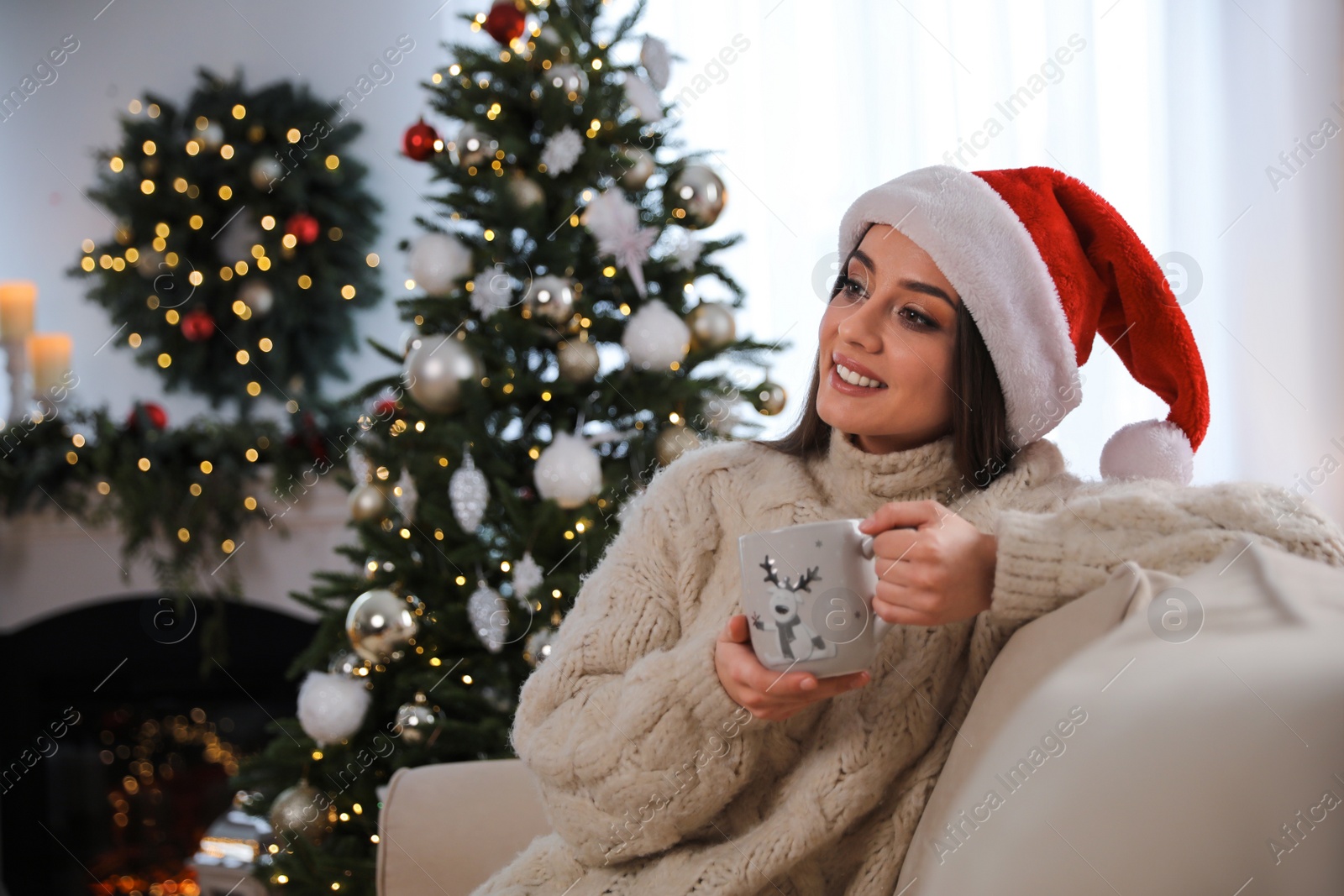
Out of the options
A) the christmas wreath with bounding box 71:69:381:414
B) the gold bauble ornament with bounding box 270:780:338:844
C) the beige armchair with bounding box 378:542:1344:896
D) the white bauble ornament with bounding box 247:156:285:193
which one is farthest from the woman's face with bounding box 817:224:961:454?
the white bauble ornament with bounding box 247:156:285:193

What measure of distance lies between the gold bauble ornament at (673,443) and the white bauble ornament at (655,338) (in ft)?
0.39

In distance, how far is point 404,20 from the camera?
2.93 meters

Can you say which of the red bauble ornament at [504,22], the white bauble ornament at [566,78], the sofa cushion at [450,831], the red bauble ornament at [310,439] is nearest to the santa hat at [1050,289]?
the sofa cushion at [450,831]

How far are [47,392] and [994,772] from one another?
294 centimetres

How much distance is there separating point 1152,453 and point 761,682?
479 millimetres

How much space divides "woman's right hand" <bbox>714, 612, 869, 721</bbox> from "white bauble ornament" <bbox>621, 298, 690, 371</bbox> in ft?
3.28

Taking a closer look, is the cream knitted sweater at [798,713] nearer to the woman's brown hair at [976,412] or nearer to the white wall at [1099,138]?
the woman's brown hair at [976,412]

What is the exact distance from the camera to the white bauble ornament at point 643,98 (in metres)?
1.94

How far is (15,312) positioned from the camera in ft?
9.68

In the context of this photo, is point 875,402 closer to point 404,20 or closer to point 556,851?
point 556,851

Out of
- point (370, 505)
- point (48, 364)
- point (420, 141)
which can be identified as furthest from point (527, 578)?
point (48, 364)

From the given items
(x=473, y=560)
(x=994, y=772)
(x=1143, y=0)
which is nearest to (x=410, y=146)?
(x=473, y=560)

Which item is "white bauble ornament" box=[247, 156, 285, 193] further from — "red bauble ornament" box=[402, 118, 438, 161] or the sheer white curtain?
the sheer white curtain

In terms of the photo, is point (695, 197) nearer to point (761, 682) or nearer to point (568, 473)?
point (568, 473)
